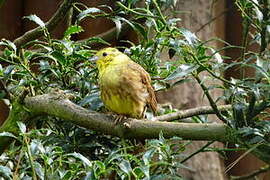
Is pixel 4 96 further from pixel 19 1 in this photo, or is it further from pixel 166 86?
pixel 19 1

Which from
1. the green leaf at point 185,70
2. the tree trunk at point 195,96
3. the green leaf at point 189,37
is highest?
the green leaf at point 189,37

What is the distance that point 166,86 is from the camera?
6.29 feet

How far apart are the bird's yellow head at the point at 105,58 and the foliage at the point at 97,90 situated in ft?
0.10

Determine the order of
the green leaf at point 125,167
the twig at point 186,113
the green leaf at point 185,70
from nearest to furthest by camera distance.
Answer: the green leaf at point 125,167 < the green leaf at point 185,70 < the twig at point 186,113

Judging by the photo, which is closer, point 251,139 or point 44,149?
point 251,139

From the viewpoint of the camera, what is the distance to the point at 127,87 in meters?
1.86

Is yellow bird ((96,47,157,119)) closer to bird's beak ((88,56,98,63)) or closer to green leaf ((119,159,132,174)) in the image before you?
bird's beak ((88,56,98,63))

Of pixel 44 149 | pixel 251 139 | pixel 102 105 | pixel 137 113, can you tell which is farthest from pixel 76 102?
pixel 251 139

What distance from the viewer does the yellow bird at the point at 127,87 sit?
1.82 m

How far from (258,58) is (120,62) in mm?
649

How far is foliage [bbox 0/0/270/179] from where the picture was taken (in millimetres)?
1377

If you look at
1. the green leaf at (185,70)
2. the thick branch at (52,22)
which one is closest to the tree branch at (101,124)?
the green leaf at (185,70)

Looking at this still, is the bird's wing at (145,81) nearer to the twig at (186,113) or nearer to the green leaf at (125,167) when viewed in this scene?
the twig at (186,113)

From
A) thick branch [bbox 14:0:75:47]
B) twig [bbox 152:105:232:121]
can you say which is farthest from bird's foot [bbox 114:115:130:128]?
thick branch [bbox 14:0:75:47]
